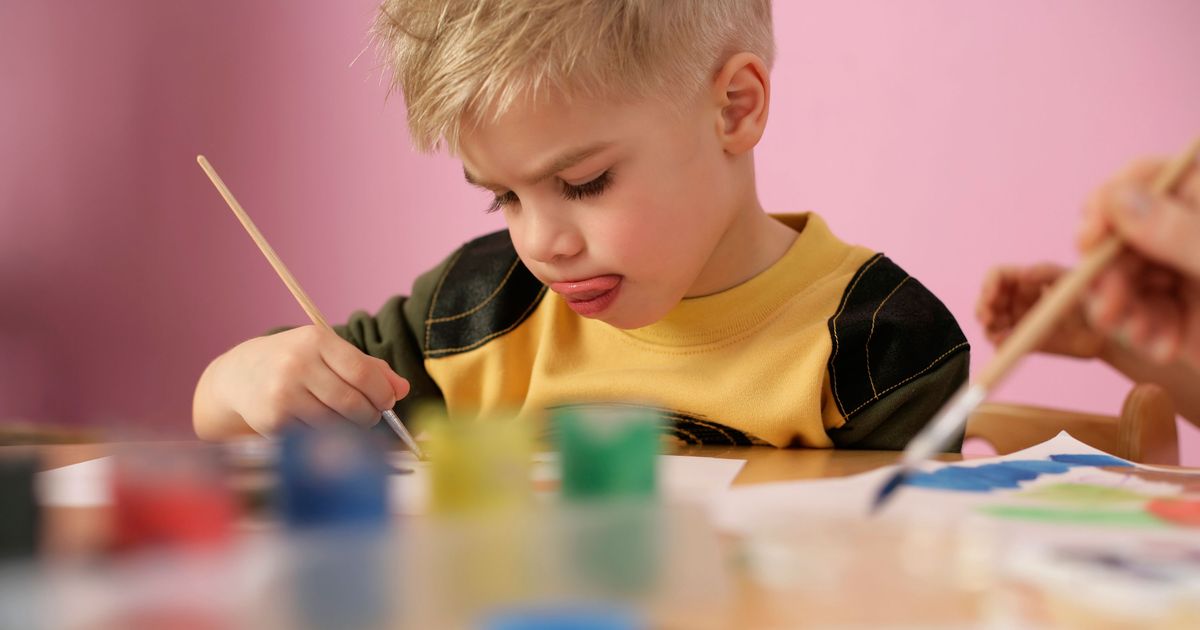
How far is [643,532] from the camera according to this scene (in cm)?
28

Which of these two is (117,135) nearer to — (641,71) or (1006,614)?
(641,71)

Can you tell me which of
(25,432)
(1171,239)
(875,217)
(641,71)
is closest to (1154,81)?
(875,217)

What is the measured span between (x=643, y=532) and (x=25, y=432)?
61 centimetres

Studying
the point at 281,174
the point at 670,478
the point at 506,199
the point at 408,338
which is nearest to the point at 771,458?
the point at 670,478

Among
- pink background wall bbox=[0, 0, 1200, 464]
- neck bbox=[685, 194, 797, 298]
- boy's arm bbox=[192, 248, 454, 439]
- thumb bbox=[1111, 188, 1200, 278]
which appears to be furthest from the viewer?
pink background wall bbox=[0, 0, 1200, 464]

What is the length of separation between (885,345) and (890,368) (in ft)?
0.05

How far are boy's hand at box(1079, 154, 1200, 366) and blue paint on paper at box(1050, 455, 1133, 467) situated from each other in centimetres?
6

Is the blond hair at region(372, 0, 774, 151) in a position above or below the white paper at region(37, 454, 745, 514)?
above

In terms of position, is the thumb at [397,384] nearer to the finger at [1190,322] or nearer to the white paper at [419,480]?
the white paper at [419,480]

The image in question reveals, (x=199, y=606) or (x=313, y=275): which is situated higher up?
(x=313, y=275)

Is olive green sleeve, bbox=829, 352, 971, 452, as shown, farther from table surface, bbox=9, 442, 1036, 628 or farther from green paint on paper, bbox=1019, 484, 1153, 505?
table surface, bbox=9, 442, 1036, 628

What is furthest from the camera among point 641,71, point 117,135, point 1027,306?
point 117,135

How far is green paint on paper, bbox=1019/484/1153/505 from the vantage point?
1.26 feet

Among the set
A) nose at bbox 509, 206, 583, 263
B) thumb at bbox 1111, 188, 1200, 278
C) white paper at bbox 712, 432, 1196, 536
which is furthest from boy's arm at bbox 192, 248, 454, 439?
thumb at bbox 1111, 188, 1200, 278
